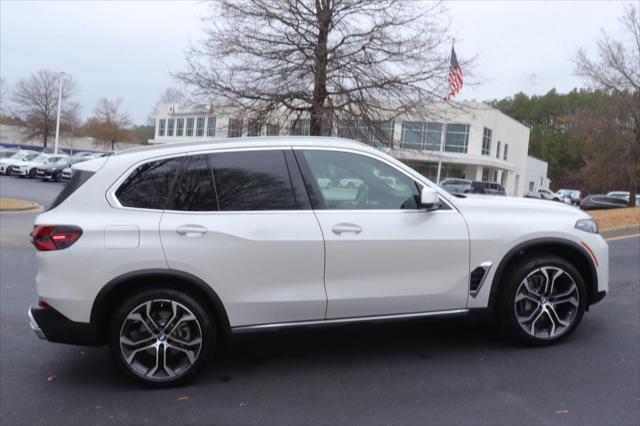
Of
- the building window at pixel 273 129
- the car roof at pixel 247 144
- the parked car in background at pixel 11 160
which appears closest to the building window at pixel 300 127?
the building window at pixel 273 129

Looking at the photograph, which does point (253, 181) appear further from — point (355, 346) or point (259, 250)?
point (355, 346)

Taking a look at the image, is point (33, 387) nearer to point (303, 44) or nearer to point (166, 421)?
point (166, 421)

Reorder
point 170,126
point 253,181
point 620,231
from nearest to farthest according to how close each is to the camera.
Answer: point 253,181 < point 620,231 < point 170,126

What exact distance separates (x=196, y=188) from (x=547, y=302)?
294 centimetres

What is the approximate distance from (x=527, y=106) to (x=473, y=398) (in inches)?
4505

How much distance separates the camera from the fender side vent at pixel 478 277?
14.4 ft

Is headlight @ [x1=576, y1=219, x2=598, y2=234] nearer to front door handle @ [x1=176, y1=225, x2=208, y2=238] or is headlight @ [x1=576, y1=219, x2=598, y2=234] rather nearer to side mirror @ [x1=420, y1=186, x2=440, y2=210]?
side mirror @ [x1=420, y1=186, x2=440, y2=210]

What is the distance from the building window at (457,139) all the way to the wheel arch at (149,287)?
163 feet

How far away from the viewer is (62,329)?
3873 mm

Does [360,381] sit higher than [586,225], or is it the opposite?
[586,225]

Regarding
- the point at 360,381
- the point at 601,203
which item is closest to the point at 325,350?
the point at 360,381

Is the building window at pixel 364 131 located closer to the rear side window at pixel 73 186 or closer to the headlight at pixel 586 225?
the headlight at pixel 586 225

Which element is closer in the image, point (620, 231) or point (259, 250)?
point (259, 250)

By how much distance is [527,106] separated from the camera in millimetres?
109062
